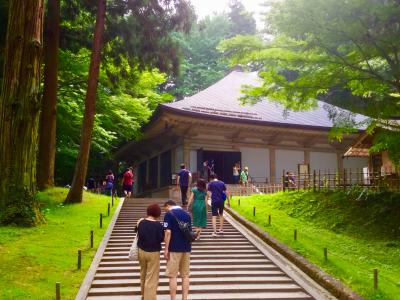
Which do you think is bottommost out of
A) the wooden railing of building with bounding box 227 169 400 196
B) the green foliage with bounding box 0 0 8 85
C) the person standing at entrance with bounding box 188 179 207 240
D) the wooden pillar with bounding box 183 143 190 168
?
the person standing at entrance with bounding box 188 179 207 240

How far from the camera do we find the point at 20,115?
12.0 meters

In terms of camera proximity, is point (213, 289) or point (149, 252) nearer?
point (149, 252)

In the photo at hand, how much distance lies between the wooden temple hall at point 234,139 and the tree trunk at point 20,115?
344 inches

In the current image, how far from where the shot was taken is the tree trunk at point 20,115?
12.0m

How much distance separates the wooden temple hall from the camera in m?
22.1

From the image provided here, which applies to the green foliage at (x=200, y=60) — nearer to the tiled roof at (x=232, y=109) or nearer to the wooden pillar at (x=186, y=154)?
the tiled roof at (x=232, y=109)

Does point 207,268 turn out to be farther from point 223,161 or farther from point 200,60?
point 200,60

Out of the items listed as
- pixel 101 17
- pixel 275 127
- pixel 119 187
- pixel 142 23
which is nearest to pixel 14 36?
pixel 101 17

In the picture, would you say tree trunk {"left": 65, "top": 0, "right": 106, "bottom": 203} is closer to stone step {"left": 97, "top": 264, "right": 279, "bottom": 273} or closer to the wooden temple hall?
the wooden temple hall

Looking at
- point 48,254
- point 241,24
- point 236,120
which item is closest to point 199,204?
point 48,254

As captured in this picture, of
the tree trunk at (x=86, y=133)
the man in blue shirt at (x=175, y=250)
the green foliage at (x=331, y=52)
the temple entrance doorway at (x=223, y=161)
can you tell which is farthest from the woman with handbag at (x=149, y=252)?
the temple entrance doorway at (x=223, y=161)

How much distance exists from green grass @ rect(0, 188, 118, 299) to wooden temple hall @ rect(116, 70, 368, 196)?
8505mm

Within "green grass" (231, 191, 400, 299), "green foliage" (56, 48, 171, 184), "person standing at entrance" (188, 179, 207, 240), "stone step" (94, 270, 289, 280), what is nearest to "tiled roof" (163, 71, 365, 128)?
"green foliage" (56, 48, 171, 184)

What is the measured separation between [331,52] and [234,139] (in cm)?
1359
